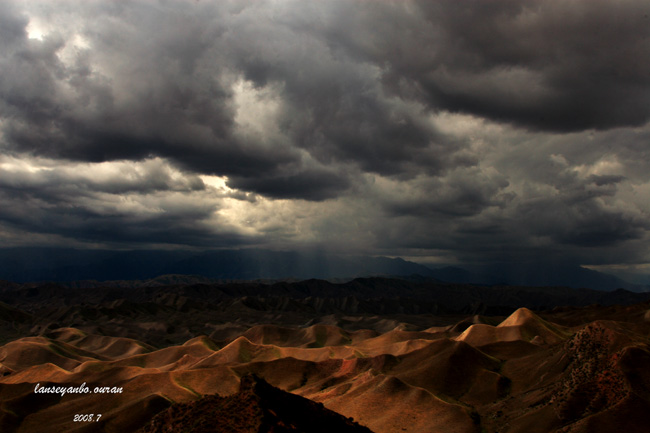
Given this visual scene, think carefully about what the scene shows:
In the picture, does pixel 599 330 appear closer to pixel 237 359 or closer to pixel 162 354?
pixel 237 359

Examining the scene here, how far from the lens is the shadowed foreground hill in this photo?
34656mm

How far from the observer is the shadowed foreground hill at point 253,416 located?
3466 cm

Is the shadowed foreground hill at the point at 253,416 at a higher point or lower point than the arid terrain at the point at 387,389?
higher

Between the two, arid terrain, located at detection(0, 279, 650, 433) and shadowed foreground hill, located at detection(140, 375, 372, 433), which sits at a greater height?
shadowed foreground hill, located at detection(140, 375, 372, 433)

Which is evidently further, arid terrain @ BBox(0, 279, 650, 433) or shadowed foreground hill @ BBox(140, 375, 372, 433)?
arid terrain @ BBox(0, 279, 650, 433)

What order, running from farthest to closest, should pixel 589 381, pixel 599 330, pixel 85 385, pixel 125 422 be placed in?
1. pixel 85 385
2. pixel 599 330
3. pixel 125 422
4. pixel 589 381

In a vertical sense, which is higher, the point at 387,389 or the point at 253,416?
the point at 253,416

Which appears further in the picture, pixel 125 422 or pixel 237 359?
pixel 237 359

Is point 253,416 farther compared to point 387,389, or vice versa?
point 387,389

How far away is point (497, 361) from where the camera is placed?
10150 centimetres

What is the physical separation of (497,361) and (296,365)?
4885 cm

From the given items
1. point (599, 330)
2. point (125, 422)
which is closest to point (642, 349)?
point (599, 330)

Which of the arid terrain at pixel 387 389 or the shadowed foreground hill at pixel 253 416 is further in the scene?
the arid terrain at pixel 387 389

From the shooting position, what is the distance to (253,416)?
35.1 metres
